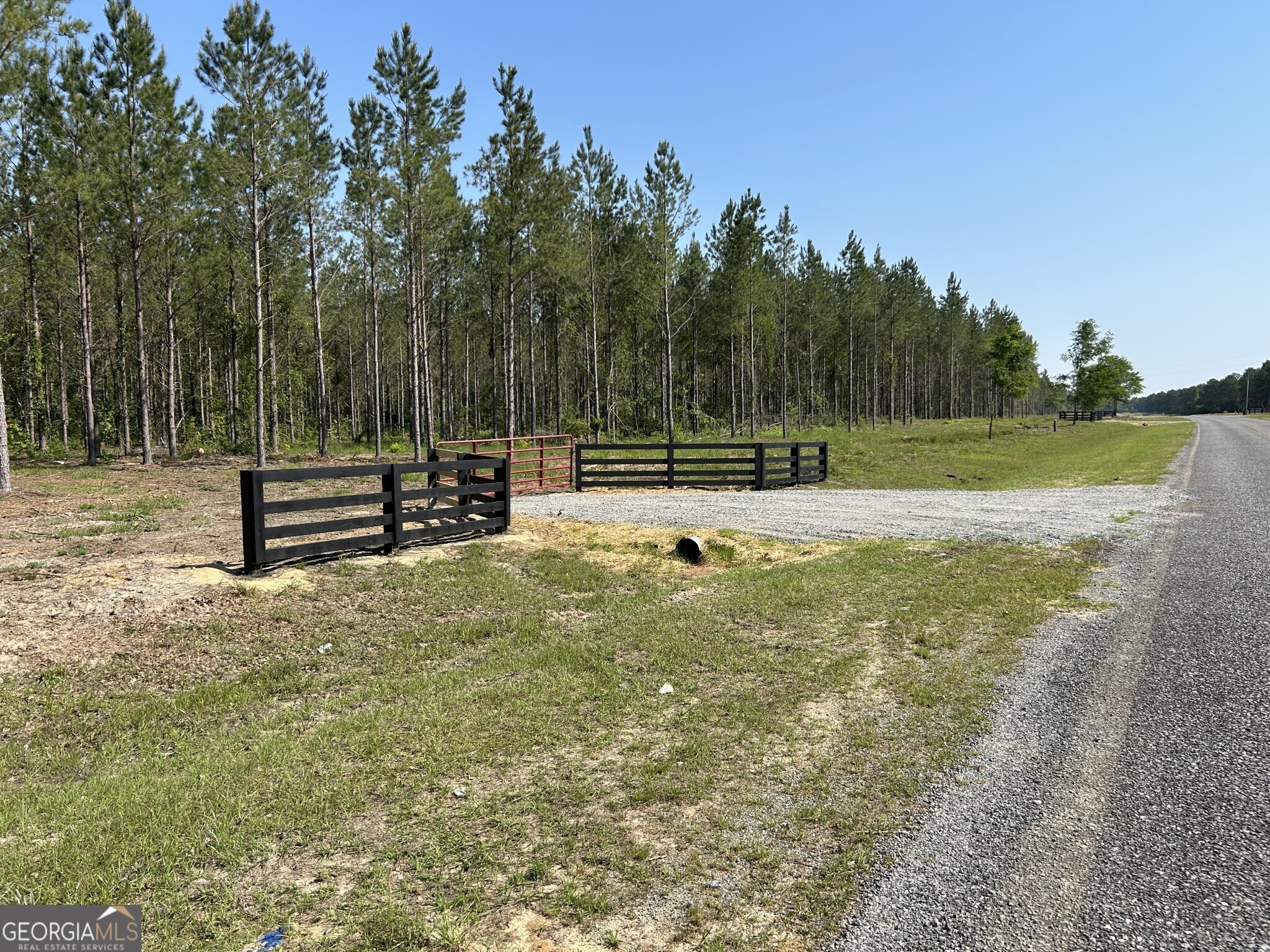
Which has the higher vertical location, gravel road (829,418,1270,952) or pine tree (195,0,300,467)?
pine tree (195,0,300,467)

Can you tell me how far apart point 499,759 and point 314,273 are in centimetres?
2995

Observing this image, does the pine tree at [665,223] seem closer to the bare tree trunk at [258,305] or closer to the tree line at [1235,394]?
the bare tree trunk at [258,305]

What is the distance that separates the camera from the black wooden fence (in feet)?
24.9

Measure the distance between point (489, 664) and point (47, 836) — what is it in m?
3.03

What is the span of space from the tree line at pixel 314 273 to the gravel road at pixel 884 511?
13.2 m

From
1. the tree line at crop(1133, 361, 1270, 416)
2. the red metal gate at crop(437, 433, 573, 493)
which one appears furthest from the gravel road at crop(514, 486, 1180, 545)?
the tree line at crop(1133, 361, 1270, 416)

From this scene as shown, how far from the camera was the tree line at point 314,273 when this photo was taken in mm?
22766

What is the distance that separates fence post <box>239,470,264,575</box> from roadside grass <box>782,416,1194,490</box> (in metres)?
16.2

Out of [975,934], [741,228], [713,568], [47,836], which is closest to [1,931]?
[47,836]

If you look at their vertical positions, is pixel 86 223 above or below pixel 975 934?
above

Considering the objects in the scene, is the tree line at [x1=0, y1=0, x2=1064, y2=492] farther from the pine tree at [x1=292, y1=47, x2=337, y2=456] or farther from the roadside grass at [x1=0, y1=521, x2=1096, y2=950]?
the roadside grass at [x1=0, y1=521, x2=1096, y2=950]

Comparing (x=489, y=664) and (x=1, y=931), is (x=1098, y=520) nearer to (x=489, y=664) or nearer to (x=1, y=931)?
(x=489, y=664)

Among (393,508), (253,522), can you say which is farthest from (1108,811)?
(393,508)

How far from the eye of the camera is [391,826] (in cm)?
330
